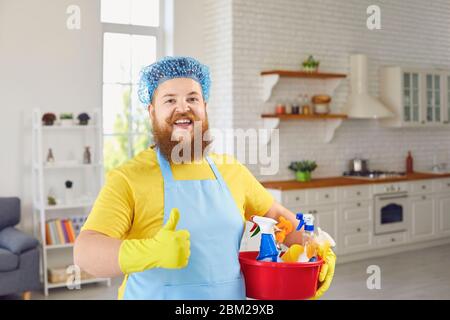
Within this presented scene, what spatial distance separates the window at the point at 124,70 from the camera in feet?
21.7

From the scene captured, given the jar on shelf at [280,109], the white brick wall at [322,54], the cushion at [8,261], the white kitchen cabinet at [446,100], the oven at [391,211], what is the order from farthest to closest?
1. the white kitchen cabinet at [446,100]
2. the oven at [391,211]
3. the jar on shelf at [280,109]
4. the white brick wall at [322,54]
5. the cushion at [8,261]

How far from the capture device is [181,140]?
6.21ft

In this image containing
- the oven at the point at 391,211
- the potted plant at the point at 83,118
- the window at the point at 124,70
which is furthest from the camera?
the oven at the point at 391,211

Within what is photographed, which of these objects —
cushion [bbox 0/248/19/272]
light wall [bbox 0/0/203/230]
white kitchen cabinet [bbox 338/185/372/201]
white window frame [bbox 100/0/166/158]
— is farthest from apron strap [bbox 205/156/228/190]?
white kitchen cabinet [bbox 338/185/372/201]

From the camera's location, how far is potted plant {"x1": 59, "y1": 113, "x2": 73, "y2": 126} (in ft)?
19.8

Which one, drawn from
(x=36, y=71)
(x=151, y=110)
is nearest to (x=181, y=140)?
(x=151, y=110)

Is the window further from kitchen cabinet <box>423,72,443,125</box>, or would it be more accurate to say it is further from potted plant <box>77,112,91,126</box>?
kitchen cabinet <box>423,72,443,125</box>

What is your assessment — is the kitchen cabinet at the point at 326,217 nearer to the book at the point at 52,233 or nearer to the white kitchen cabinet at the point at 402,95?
the white kitchen cabinet at the point at 402,95

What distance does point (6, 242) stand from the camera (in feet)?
18.3

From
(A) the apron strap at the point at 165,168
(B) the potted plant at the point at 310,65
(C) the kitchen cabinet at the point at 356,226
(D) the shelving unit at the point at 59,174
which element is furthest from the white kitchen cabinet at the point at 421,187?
(A) the apron strap at the point at 165,168

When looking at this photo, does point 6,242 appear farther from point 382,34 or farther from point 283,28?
point 382,34

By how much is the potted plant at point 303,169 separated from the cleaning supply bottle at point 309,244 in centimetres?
523

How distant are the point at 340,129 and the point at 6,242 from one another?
4.16m
